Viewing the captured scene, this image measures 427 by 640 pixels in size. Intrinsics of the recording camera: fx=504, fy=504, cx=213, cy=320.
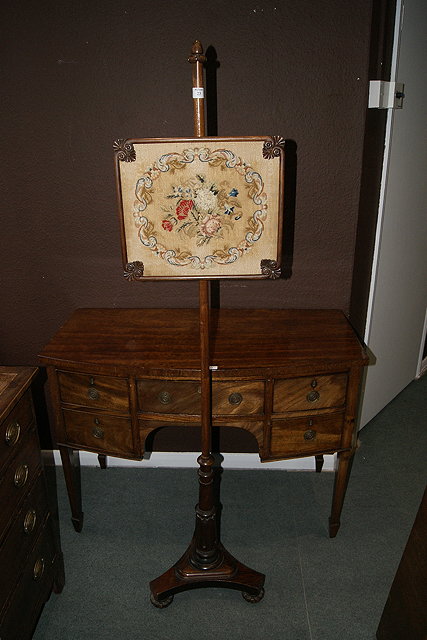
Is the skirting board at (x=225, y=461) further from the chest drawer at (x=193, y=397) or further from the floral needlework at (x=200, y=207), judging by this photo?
the floral needlework at (x=200, y=207)

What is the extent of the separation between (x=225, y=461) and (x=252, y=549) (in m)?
0.52

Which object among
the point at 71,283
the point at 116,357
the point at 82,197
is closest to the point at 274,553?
the point at 116,357

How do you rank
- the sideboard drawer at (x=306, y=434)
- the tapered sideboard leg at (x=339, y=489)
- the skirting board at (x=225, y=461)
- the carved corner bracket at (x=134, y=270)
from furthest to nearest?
the skirting board at (x=225, y=461)
the tapered sideboard leg at (x=339, y=489)
the sideboard drawer at (x=306, y=434)
the carved corner bracket at (x=134, y=270)

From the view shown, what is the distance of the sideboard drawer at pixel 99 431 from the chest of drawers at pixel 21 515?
0.25 m

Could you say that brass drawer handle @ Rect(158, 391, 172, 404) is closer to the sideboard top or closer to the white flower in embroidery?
the sideboard top

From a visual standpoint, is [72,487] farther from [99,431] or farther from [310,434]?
[310,434]

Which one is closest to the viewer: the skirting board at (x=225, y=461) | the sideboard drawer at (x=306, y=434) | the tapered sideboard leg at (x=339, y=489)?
the sideboard drawer at (x=306, y=434)

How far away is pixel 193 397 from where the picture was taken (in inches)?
72.2

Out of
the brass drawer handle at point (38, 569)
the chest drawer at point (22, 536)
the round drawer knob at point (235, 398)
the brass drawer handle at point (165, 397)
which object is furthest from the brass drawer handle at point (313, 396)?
the brass drawer handle at point (38, 569)

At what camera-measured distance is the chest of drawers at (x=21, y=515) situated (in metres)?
1.45

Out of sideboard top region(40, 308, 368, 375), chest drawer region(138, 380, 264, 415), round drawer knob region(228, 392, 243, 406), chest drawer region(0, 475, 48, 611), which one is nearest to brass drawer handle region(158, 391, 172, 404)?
chest drawer region(138, 380, 264, 415)

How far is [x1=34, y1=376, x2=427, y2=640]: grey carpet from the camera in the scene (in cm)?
184

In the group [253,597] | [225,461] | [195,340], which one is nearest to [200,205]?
[195,340]

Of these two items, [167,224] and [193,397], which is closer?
[167,224]
